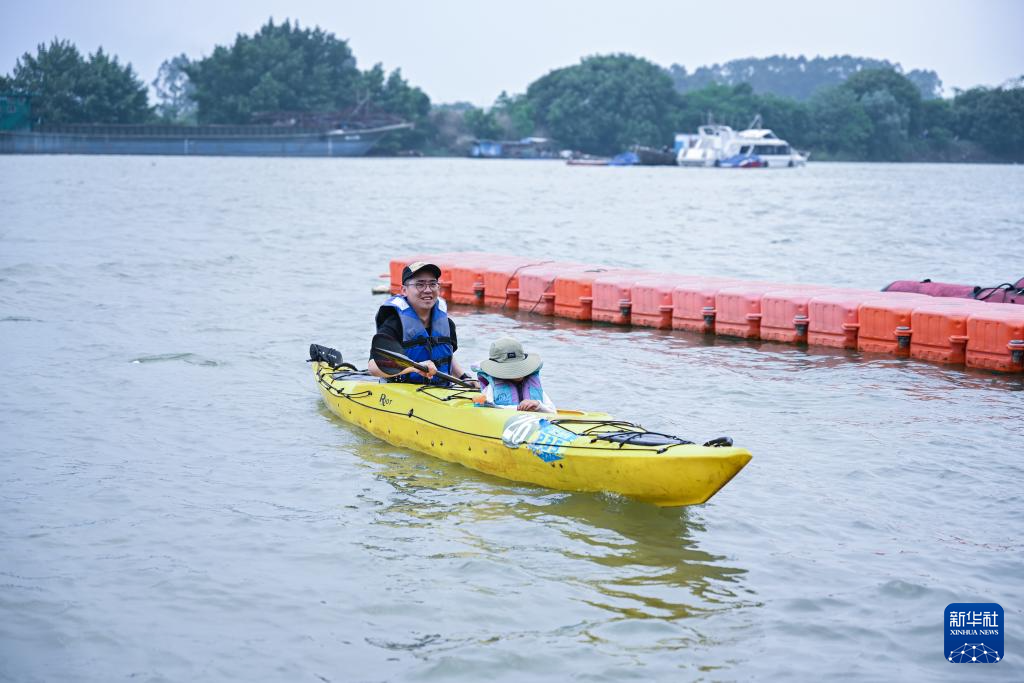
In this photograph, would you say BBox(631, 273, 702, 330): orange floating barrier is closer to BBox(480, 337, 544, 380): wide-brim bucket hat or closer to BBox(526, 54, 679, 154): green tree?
BBox(480, 337, 544, 380): wide-brim bucket hat

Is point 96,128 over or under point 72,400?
over

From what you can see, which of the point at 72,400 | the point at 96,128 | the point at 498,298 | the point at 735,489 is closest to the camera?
the point at 735,489

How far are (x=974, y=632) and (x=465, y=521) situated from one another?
4.10m

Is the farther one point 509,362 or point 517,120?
point 517,120

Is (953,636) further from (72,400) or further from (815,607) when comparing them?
(72,400)

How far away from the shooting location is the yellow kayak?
966 cm

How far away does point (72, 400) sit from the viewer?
14.9 meters

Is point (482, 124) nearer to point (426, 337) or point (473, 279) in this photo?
point (473, 279)

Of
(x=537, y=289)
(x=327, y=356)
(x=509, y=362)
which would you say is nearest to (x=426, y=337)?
(x=509, y=362)

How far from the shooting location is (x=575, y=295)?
21797 mm

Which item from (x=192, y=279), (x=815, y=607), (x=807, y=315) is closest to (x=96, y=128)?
(x=192, y=279)

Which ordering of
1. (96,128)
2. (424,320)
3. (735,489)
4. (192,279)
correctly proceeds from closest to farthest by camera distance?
(735,489) → (424,320) → (192,279) → (96,128)

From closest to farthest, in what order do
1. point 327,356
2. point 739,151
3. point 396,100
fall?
point 327,356 → point 739,151 → point 396,100

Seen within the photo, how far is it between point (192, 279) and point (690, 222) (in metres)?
25.7
